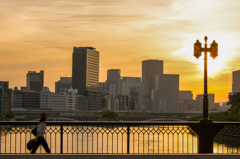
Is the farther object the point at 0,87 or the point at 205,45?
the point at 0,87

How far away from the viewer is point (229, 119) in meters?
99.2

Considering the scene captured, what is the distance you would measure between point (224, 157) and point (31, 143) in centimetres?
738

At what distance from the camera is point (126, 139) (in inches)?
2712

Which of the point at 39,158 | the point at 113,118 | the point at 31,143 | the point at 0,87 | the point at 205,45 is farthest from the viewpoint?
the point at 113,118

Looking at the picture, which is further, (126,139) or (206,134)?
(126,139)

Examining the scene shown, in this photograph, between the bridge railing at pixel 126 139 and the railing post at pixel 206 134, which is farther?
the railing post at pixel 206 134

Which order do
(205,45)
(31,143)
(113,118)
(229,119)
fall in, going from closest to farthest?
(31,143), (205,45), (229,119), (113,118)

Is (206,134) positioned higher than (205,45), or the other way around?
(205,45)

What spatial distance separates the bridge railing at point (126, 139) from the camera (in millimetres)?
15477

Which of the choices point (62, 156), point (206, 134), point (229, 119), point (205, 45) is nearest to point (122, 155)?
point (62, 156)

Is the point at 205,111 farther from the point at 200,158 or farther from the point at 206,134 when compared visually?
the point at 200,158

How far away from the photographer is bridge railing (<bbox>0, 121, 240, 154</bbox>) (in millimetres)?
15477

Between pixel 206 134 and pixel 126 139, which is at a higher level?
pixel 206 134

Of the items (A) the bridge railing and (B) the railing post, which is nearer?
(A) the bridge railing
